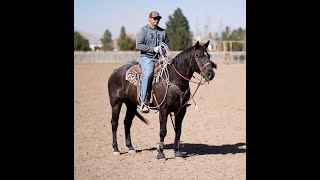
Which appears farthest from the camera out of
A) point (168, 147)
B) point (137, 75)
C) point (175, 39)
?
point (175, 39)

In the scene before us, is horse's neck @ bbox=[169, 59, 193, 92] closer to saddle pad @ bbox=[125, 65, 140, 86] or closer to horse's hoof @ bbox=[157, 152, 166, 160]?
saddle pad @ bbox=[125, 65, 140, 86]

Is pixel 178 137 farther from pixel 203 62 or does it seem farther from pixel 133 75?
pixel 203 62

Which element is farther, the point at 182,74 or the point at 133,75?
the point at 133,75

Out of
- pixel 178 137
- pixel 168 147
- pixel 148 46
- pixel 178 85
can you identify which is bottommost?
pixel 168 147

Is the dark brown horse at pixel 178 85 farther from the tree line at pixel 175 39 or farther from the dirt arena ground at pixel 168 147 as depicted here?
the tree line at pixel 175 39

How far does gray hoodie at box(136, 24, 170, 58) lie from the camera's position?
9203 mm

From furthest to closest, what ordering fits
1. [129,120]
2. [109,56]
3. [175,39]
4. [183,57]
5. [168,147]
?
1. [175,39]
2. [109,56]
3. [168,147]
4. [129,120]
5. [183,57]

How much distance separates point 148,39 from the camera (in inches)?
365

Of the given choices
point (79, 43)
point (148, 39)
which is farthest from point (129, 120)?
point (79, 43)

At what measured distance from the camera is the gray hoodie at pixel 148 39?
9203 millimetres

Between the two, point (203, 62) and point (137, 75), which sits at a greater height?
point (203, 62)
